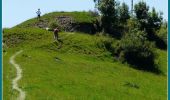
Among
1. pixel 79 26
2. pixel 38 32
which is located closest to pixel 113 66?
pixel 38 32

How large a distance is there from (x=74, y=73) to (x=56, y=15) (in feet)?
150

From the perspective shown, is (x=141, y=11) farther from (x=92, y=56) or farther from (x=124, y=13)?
(x=92, y=56)

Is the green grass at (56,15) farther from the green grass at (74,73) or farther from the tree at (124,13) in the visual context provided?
the green grass at (74,73)

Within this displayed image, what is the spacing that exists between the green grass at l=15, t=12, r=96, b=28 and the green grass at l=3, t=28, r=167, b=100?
399 inches

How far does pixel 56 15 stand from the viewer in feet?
310

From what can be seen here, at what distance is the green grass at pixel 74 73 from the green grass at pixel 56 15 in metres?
10.1

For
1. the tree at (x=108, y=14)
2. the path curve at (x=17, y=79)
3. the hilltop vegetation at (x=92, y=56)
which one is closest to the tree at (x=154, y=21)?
the hilltop vegetation at (x=92, y=56)

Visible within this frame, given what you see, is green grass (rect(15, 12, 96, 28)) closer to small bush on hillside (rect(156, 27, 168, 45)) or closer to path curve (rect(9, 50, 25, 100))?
small bush on hillside (rect(156, 27, 168, 45))

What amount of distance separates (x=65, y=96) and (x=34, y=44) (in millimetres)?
Result: 37354

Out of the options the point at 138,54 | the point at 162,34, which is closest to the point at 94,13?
the point at 162,34

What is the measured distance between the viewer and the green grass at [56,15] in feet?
298

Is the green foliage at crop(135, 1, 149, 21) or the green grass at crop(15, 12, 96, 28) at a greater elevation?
the green foliage at crop(135, 1, 149, 21)

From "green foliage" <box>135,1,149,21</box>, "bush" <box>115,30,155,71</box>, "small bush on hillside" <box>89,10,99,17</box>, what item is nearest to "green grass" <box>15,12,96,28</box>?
"small bush on hillside" <box>89,10,99,17</box>

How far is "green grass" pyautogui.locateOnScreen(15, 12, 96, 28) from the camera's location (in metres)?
90.9
